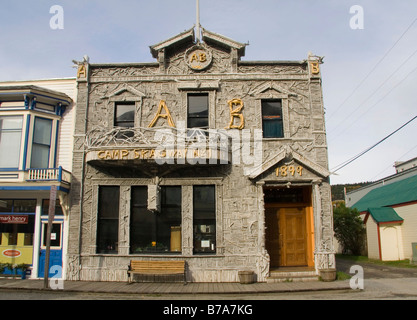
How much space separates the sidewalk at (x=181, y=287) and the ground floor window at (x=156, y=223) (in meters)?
1.54

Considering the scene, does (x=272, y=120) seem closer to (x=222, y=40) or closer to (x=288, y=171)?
(x=288, y=171)

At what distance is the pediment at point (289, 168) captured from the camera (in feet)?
46.8

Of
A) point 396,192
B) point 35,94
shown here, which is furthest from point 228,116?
point 396,192

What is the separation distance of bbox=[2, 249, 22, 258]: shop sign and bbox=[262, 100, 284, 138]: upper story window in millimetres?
11263

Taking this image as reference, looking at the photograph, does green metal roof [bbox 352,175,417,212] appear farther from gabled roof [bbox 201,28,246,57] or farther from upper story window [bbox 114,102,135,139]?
upper story window [bbox 114,102,135,139]

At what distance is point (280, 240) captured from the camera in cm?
1517

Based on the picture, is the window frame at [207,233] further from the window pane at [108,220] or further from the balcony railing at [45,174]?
the balcony railing at [45,174]

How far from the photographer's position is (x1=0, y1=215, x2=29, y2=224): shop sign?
14.9 m

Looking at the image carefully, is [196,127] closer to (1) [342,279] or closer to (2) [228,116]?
(2) [228,116]

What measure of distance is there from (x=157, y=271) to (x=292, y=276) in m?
5.10

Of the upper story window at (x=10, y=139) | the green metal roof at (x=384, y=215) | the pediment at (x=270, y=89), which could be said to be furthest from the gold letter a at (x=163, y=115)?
the green metal roof at (x=384, y=215)

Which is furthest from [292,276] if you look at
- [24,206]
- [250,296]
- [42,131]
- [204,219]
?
[42,131]

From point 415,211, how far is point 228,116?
15.1 meters

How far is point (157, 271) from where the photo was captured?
526 inches
